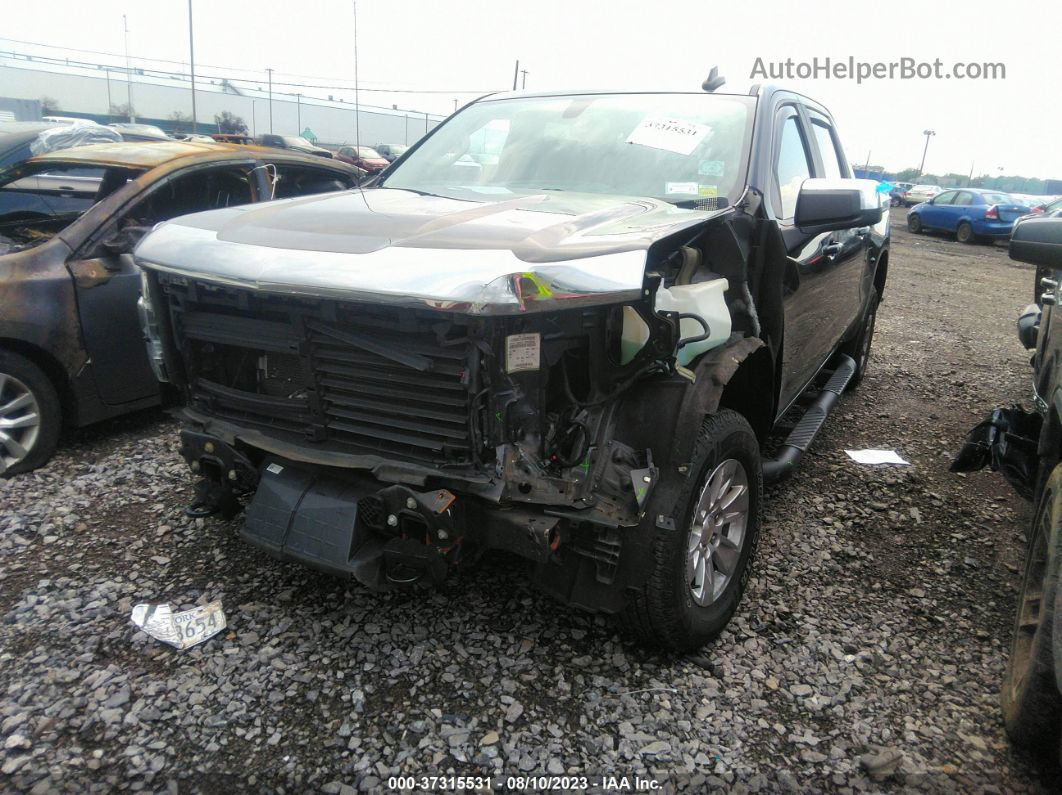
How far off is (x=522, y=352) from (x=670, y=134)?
5.38 feet

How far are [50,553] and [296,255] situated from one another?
1.95 metres

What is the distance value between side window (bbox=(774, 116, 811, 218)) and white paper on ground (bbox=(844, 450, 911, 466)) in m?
1.74

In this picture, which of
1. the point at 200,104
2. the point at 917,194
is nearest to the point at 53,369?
the point at 917,194

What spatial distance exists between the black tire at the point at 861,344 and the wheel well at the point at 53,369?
4.97 meters

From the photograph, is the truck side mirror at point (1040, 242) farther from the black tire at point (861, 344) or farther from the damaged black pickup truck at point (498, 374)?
the black tire at point (861, 344)

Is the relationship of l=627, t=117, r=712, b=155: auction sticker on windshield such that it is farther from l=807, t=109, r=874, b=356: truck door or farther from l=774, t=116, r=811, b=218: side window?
l=807, t=109, r=874, b=356: truck door

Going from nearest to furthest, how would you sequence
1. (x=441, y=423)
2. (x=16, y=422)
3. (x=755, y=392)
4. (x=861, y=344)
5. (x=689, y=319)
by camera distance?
(x=441, y=423) < (x=689, y=319) < (x=755, y=392) < (x=16, y=422) < (x=861, y=344)

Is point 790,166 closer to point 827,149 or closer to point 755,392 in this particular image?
point 827,149

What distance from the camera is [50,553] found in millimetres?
3092

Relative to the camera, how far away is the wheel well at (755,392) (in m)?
2.90

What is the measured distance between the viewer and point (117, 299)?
13.2 ft

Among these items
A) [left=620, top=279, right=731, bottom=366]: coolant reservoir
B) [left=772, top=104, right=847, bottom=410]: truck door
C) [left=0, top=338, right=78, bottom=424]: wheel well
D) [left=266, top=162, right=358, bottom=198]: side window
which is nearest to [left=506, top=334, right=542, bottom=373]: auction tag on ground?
[left=620, top=279, right=731, bottom=366]: coolant reservoir

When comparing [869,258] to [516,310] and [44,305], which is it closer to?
[516,310]

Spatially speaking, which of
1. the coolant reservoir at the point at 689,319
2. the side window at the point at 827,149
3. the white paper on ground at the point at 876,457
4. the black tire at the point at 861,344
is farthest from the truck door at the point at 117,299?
the black tire at the point at 861,344
